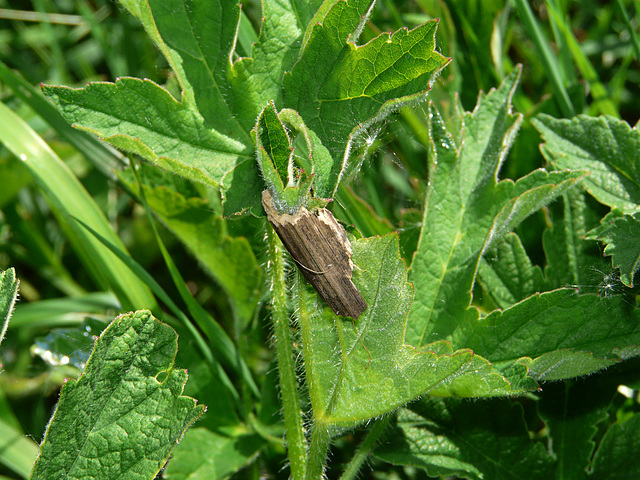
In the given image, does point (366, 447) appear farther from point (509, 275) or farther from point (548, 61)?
point (548, 61)

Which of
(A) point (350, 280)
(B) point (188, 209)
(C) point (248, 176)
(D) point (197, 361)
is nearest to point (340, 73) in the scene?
(C) point (248, 176)

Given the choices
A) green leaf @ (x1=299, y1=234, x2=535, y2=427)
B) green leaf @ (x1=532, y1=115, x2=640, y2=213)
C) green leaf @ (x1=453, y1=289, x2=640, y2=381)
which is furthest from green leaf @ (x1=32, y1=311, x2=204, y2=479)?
green leaf @ (x1=532, y1=115, x2=640, y2=213)

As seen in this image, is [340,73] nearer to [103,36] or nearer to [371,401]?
[371,401]

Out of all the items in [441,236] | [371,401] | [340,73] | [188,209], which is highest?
[340,73]

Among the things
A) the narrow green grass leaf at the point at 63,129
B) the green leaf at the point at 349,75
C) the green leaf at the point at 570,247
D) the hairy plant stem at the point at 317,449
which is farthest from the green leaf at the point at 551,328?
the narrow green grass leaf at the point at 63,129

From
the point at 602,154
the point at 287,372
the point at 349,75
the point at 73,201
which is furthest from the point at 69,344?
the point at 602,154

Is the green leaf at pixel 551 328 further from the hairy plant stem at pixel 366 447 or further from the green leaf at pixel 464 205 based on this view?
the hairy plant stem at pixel 366 447
